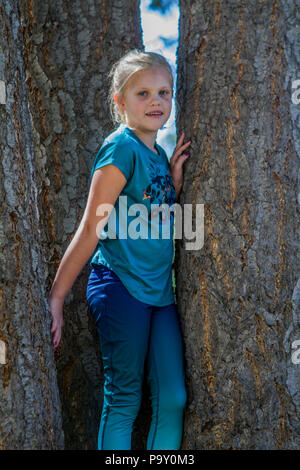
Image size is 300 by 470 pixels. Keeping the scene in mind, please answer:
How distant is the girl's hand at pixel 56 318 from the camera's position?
8.43 ft

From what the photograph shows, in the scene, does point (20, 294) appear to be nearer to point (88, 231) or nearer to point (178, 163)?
point (88, 231)

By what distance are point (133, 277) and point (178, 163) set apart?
1.78 ft

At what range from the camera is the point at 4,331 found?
7.32 ft

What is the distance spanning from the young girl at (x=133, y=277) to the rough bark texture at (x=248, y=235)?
141 millimetres

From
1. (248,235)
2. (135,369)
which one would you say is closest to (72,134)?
(248,235)

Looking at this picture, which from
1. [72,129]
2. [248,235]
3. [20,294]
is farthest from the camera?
[72,129]

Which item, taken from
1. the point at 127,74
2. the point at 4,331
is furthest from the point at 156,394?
the point at 127,74

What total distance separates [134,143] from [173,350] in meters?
0.91

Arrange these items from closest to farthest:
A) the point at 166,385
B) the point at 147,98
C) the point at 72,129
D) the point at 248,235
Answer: the point at 248,235 < the point at 166,385 < the point at 147,98 < the point at 72,129

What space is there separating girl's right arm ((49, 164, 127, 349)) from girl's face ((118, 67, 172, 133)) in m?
0.32

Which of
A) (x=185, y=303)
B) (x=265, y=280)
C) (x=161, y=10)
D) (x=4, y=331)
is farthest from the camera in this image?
(x=161, y=10)

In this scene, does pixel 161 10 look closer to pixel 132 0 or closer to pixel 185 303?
pixel 132 0

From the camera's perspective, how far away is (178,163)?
2.72m

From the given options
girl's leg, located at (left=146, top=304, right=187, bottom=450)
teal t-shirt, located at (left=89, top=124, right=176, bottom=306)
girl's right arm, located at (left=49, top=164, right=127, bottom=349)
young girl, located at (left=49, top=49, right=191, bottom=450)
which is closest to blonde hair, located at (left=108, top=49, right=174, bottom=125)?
young girl, located at (left=49, top=49, right=191, bottom=450)
